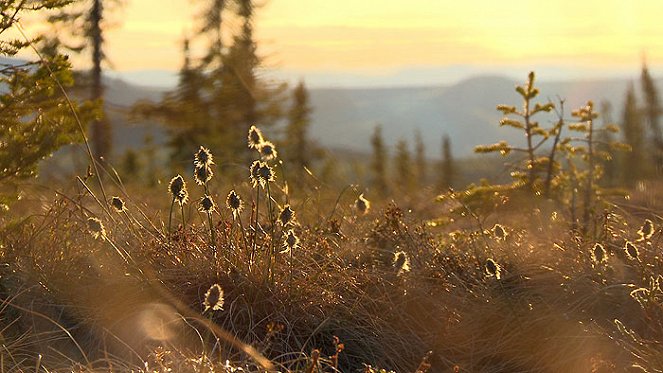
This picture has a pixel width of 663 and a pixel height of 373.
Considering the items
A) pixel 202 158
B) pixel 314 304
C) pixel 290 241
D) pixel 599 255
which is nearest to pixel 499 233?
pixel 599 255

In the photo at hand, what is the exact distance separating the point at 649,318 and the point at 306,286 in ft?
6.53

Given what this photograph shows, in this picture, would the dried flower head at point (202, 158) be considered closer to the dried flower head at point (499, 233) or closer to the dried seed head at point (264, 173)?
the dried seed head at point (264, 173)

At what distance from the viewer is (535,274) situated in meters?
5.89

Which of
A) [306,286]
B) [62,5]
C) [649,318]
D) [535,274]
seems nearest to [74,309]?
[306,286]

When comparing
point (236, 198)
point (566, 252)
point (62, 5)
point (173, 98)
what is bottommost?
point (173, 98)

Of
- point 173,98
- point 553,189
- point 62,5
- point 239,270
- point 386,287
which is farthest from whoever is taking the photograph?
point 173,98

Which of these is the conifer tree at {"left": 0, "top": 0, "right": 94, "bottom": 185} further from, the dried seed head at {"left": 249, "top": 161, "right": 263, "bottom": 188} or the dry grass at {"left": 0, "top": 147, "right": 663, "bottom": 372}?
the dried seed head at {"left": 249, "top": 161, "right": 263, "bottom": 188}

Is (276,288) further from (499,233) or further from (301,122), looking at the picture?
(301,122)

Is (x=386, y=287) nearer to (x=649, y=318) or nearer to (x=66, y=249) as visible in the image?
(x=649, y=318)

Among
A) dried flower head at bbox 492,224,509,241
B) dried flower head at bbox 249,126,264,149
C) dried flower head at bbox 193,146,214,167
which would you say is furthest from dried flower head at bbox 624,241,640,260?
dried flower head at bbox 193,146,214,167

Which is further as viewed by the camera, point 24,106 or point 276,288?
point 24,106

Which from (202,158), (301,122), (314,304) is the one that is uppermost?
(202,158)

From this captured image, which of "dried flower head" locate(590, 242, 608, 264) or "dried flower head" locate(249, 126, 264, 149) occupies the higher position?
"dried flower head" locate(249, 126, 264, 149)

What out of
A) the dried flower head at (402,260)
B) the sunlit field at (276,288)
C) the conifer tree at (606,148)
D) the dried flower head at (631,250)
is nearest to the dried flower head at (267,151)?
the sunlit field at (276,288)
